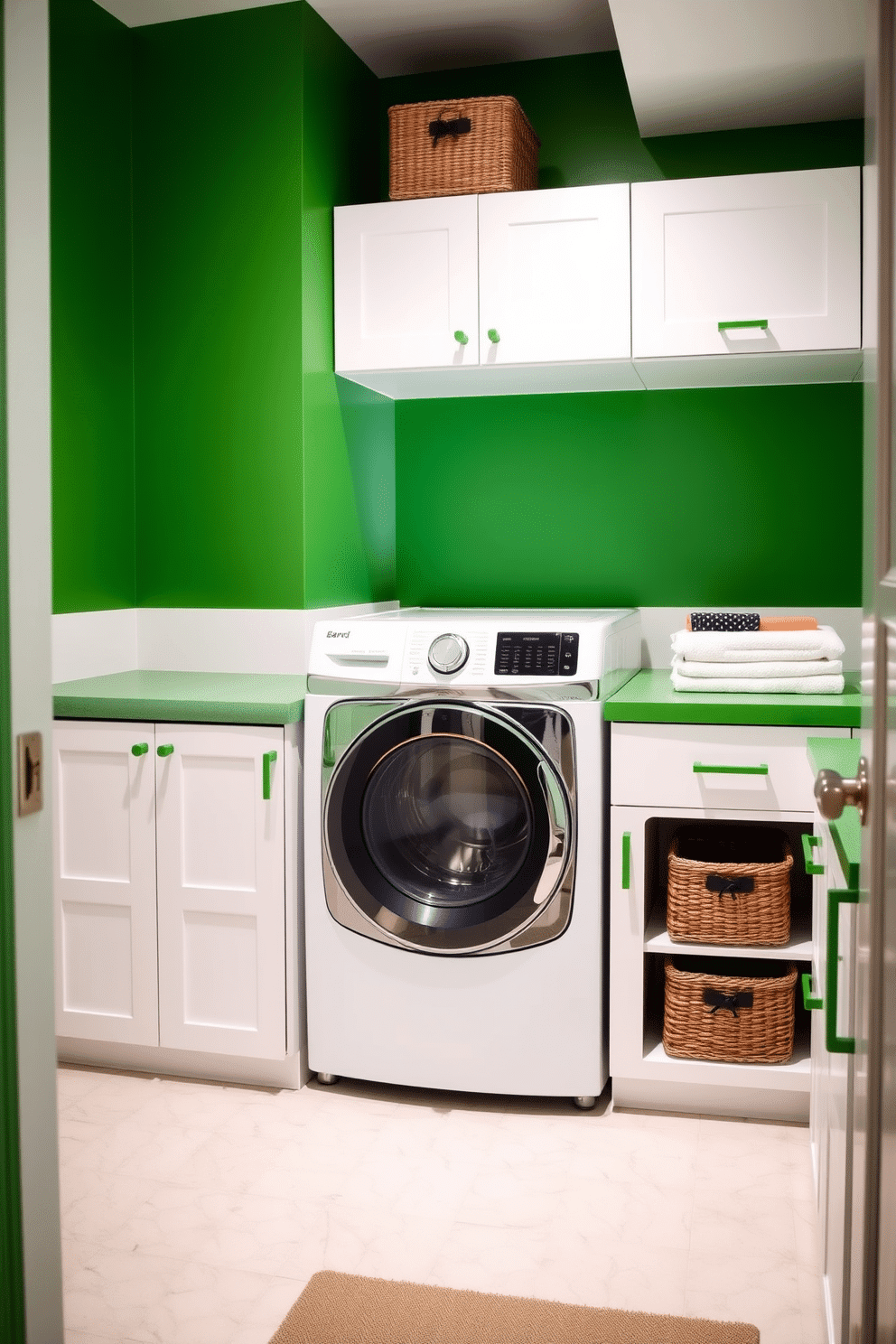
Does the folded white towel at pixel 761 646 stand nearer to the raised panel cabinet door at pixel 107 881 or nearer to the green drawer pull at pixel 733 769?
the green drawer pull at pixel 733 769

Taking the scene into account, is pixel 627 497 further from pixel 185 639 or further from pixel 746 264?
pixel 185 639

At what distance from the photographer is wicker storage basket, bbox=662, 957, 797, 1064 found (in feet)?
8.30

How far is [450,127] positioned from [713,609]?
4.59 ft

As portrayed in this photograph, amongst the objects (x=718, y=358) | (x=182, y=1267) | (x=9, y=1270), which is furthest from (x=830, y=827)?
(x=718, y=358)

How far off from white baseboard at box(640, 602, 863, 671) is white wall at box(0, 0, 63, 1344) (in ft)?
7.50

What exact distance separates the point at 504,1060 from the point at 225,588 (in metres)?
1.37

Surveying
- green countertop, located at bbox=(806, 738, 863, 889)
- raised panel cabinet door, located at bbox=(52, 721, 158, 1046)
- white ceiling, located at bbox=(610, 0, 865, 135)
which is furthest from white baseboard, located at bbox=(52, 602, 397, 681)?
white ceiling, located at bbox=(610, 0, 865, 135)

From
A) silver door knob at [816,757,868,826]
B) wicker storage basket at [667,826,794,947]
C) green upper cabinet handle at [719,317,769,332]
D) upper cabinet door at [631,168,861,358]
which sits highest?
upper cabinet door at [631,168,861,358]

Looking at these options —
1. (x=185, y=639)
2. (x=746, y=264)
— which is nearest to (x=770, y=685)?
(x=746, y=264)

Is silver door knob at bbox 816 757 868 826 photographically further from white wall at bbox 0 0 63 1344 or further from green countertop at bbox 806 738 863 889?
white wall at bbox 0 0 63 1344

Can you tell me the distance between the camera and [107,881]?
9.00 ft

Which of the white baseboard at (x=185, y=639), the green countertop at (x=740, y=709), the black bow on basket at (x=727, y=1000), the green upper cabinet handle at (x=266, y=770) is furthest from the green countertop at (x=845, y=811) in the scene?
the white baseboard at (x=185, y=639)

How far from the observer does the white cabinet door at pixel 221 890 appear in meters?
2.65

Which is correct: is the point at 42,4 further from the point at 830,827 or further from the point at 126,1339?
the point at 126,1339
